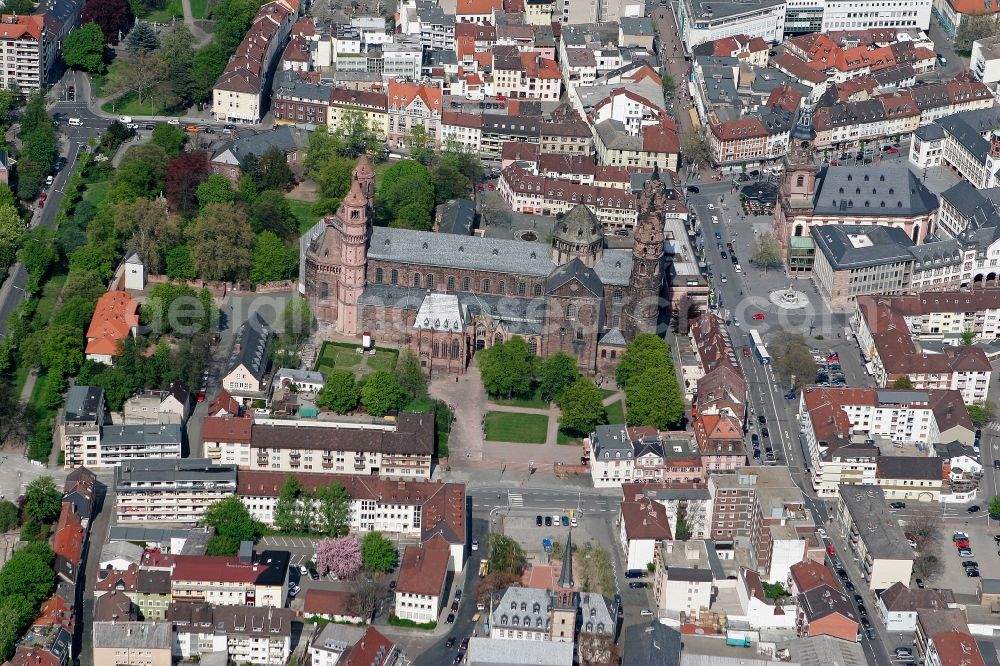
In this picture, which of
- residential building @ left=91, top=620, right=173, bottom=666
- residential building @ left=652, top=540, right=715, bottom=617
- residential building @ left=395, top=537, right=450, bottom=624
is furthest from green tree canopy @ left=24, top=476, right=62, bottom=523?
residential building @ left=652, top=540, right=715, bottom=617

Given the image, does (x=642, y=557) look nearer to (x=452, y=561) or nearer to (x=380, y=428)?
(x=452, y=561)

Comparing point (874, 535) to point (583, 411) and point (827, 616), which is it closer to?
point (827, 616)

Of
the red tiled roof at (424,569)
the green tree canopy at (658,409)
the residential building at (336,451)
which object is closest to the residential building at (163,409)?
the residential building at (336,451)

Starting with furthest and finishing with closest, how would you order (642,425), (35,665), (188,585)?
(642,425) < (188,585) < (35,665)

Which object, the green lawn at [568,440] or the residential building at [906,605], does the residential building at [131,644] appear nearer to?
the green lawn at [568,440]

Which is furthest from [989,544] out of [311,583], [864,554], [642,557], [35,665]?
[35,665]
